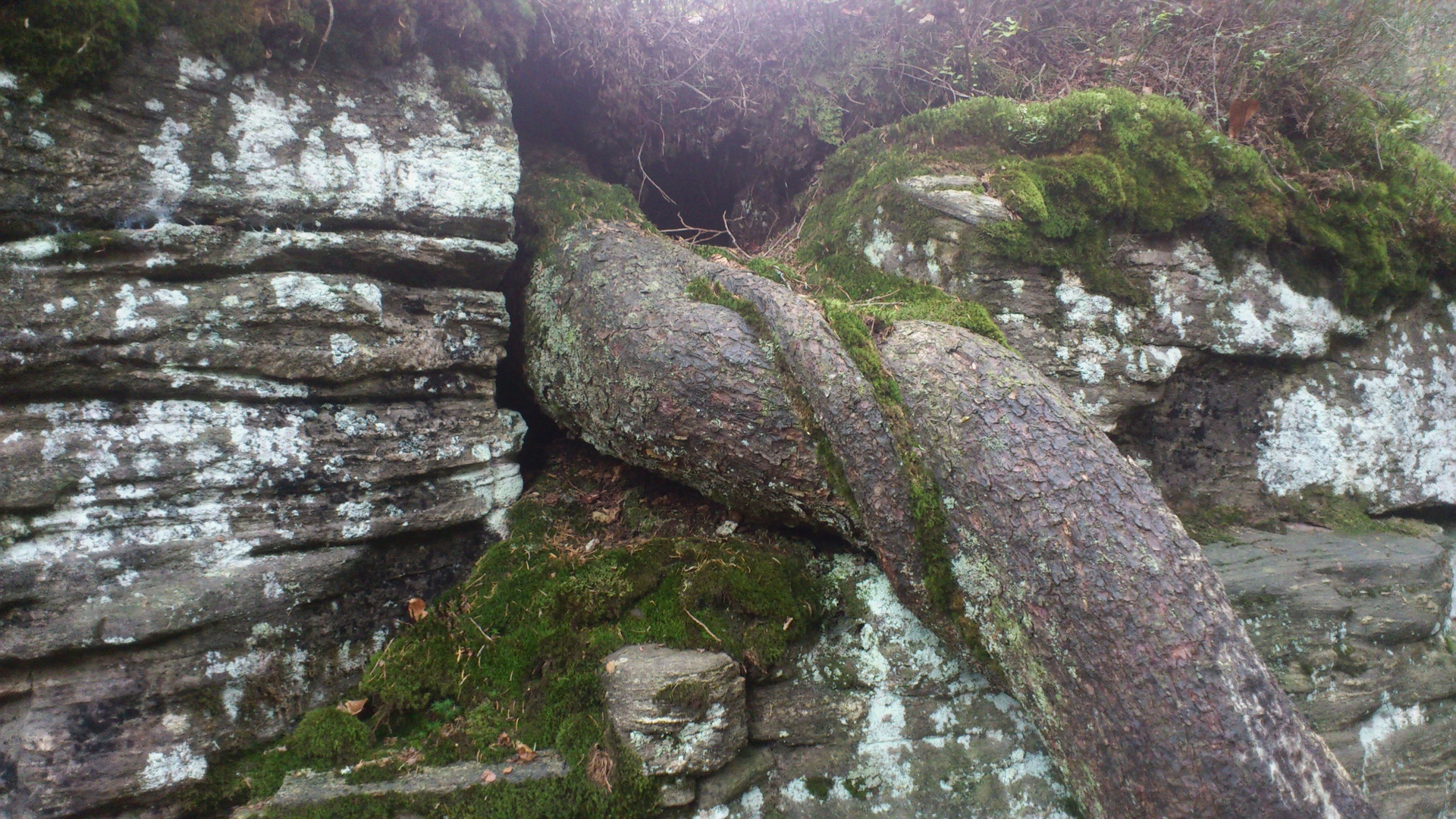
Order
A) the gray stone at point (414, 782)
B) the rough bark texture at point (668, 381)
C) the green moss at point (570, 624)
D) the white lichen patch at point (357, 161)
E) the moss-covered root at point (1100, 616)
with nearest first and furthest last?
1. the moss-covered root at point (1100, 616)
2. the gray stone at point (414, 782)
3. the green moss at point (570, 624)
4. the rough bark texture at point (668, 381)
5. the white lichen patch at point (357, 161)

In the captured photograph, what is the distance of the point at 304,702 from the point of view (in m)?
3.22

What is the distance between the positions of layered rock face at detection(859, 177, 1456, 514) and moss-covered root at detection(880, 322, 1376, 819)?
115cm

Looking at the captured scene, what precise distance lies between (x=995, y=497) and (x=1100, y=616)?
1.80ft

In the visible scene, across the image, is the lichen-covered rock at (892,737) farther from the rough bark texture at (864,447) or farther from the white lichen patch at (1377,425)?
the white lichen patch at (1377,425)

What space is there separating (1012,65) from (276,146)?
4.69 meters

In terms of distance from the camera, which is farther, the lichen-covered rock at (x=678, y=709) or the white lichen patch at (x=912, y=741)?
the white lichen patch at (x=912, y=741)

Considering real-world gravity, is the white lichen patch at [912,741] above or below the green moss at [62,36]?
below

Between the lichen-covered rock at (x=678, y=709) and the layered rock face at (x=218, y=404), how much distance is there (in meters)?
1.36

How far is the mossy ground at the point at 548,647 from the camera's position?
285 cm

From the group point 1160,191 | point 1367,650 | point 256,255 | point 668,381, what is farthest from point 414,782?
point 1160,191

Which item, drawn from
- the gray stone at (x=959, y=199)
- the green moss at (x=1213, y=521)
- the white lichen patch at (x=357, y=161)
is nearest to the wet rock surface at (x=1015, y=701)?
the green moss at (x=1213, y=521)

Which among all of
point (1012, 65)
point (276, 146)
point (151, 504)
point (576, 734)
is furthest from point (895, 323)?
point (151, 504)

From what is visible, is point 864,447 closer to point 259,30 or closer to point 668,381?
point 668,381

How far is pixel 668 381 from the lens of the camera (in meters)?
3.35
